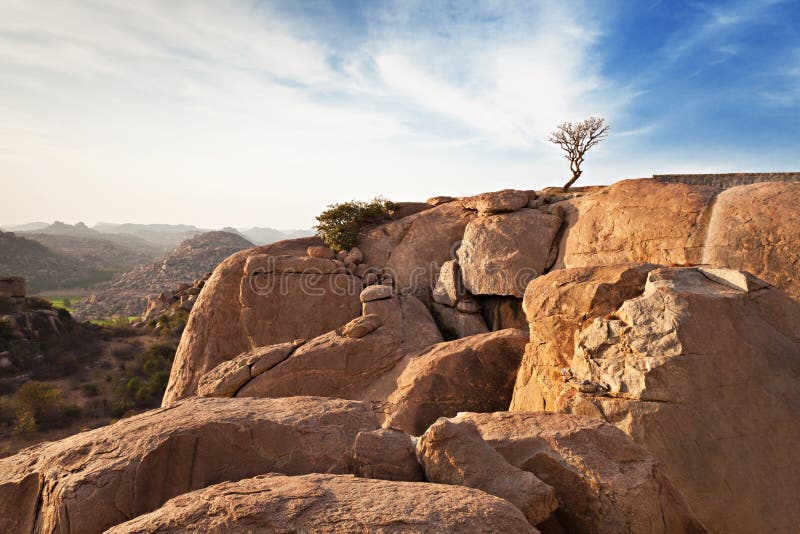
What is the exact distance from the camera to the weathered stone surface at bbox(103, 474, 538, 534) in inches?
130

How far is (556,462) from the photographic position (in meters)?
4.81

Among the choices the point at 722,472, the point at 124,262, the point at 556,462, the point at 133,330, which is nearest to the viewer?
the point at 556,462

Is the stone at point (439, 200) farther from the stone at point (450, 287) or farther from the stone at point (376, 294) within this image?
the stone at point (376, 294)

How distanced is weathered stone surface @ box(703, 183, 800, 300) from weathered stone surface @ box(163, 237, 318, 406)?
15.1 m

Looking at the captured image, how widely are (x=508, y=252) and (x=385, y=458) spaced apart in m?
12.2

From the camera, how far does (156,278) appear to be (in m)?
77.9

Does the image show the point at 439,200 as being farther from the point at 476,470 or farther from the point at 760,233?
the point at 476,470

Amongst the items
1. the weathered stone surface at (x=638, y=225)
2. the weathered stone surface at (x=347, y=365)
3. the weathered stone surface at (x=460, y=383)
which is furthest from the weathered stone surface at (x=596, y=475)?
the weathered stone surface at (x=638, y=225)

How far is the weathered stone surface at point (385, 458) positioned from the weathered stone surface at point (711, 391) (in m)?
4.32

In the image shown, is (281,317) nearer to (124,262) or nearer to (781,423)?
(781,423)

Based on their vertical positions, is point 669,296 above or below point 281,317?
above

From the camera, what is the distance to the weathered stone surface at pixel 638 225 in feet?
42.2

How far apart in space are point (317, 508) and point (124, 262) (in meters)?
132

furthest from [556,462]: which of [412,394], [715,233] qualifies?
[715,233]
